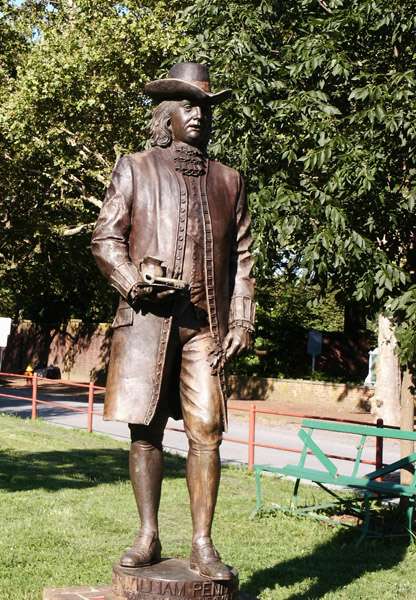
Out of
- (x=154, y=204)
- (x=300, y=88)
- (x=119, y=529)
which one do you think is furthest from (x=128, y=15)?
(x=154, y=204)

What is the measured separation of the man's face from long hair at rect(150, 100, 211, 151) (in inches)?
1.3

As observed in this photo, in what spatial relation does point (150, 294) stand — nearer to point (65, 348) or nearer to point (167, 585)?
point (167, 585)

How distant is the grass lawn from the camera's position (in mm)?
6004

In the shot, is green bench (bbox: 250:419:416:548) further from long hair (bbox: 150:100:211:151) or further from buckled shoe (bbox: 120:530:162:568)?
long hair (bbox: 150:100:211:151)

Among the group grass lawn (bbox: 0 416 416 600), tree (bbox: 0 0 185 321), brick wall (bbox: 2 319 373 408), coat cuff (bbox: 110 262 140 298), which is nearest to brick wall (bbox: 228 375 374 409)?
brick wall (bbox: 2 319 373 408)

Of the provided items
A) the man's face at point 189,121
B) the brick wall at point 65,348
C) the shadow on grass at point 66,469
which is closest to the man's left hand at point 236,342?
the man's face at point 189,121

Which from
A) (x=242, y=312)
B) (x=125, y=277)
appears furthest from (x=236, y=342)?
(x=125, y=277)

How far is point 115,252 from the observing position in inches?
179

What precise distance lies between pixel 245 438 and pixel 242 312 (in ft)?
41.4

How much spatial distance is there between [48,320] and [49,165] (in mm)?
17386

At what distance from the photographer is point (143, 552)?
4.51 metres

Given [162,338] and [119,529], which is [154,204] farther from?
[119,529]

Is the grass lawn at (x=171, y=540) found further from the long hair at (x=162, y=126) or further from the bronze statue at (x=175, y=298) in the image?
the long hair at (x=162, y=126)

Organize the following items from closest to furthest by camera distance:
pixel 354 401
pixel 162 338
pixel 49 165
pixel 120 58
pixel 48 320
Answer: pixel 162 338 → pixel 120 58 → pixel 49 165 → pixel 354 401 → pixel 48 320
